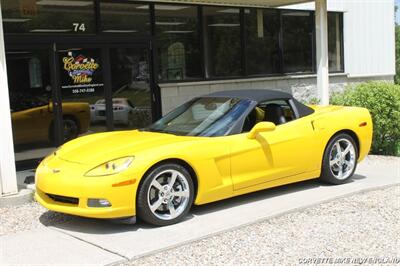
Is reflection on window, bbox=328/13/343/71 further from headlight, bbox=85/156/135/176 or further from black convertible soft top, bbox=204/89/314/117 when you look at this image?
headlight, bbox=85/156/135/176

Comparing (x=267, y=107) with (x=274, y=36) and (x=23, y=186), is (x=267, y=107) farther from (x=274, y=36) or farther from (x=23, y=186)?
(x=274, y=36)

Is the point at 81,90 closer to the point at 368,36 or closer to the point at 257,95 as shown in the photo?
the point at 257,95

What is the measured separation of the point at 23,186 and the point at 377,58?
1157 centimetres

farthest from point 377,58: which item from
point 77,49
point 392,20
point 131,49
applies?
point 77,49

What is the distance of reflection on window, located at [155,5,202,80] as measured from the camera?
1111 cm

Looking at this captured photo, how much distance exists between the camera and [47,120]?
9328 millimetres

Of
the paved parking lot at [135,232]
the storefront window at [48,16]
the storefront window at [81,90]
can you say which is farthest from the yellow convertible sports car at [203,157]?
the storefront window at [48,16]

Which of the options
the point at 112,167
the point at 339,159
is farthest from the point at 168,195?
the point at 339,159

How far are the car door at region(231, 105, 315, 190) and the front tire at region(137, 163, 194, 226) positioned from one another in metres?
0.66

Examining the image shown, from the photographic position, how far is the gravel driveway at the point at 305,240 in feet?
15.1

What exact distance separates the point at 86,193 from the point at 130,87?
5505 millimetres

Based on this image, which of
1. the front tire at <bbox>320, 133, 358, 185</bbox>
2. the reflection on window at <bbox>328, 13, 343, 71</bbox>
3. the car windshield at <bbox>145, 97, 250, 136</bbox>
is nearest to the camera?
the car windshield at <bbox>145, 97, 250, 136</bbox>

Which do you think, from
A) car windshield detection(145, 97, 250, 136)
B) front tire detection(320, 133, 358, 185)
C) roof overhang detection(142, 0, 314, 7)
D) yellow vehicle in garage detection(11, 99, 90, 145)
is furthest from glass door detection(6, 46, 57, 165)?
front tire detection(320, 133, 358, 185)

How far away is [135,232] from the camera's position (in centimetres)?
537
